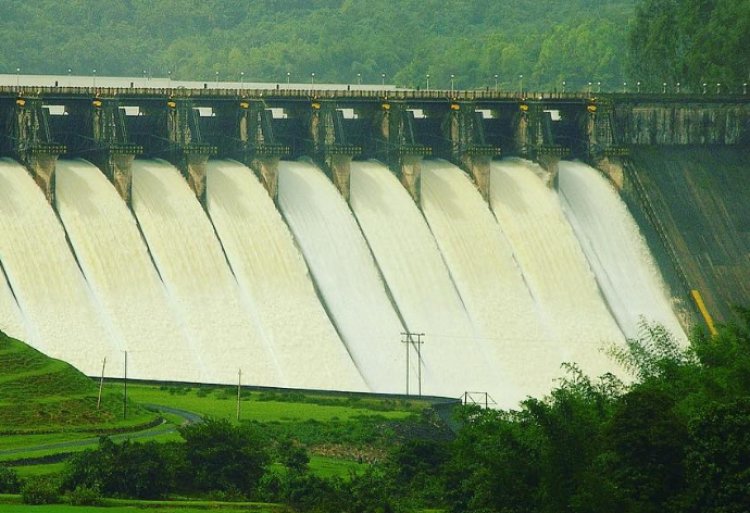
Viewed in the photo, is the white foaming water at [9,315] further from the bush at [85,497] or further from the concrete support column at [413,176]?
the concrete support column at [413,176]

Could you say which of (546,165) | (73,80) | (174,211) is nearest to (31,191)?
(174,211)

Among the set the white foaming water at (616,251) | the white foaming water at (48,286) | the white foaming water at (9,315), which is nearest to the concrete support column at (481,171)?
Answer: the white foaming water at (616,251)

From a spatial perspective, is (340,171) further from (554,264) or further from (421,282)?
(554,264)

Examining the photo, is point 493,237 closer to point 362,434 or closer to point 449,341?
point 449,341

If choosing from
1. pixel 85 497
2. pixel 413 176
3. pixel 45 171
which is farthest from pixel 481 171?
pixel 85 497

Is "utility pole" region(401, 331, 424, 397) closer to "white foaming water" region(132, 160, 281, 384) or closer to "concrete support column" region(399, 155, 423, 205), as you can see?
"white foaming water" region(132, 160, 281, 384)

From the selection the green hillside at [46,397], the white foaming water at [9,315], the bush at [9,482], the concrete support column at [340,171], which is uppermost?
the concrete support column at [340,171]
